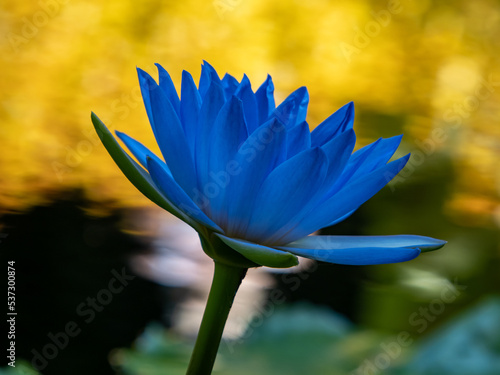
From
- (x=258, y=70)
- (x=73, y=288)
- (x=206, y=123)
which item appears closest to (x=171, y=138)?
(x=206, y=123)

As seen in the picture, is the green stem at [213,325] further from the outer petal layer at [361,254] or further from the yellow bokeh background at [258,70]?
the yellow bokeh background at [258,70]

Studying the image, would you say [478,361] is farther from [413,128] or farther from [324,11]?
[324,11]

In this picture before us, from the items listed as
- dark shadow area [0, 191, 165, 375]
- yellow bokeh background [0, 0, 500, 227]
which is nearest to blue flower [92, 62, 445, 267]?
dark shadow area [0, 191, 165, 375]

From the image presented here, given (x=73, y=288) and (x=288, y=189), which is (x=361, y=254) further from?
(x=73, y=288)

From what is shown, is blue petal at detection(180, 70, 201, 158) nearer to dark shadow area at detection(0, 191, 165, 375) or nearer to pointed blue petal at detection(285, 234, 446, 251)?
pointed blue petal at detection(285, 234, 446, 251)

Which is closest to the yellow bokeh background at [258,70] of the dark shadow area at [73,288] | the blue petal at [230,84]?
the dark shadow area at [73,288]

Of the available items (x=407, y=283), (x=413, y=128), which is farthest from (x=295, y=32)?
(x=407, y=283)

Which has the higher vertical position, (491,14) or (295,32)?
(491,14)
